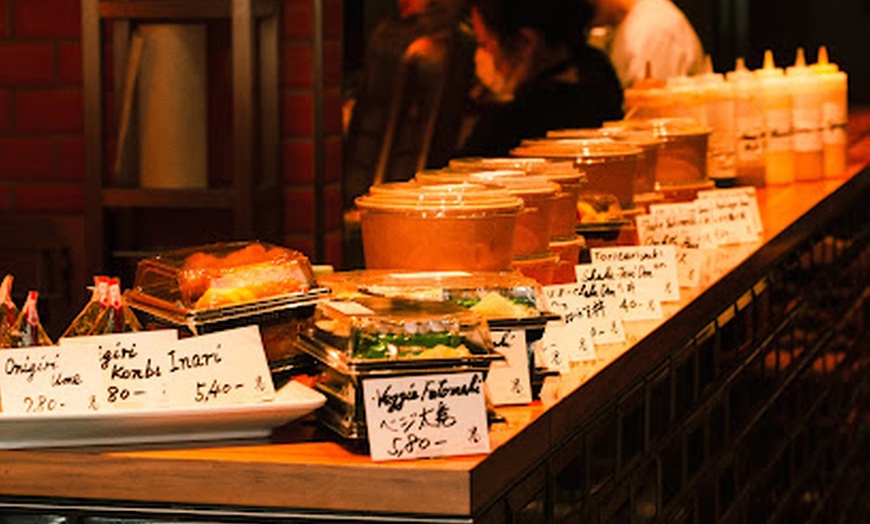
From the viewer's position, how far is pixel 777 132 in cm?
445

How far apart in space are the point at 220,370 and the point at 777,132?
2.97 metres

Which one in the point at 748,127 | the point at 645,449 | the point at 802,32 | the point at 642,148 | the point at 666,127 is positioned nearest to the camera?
the point at 645,449

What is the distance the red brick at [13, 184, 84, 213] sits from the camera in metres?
4.24

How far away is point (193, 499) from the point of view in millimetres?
1670

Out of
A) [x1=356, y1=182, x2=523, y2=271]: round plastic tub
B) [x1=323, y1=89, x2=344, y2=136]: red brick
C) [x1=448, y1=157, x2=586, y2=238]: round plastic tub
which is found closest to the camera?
[x1=356, y1=182, x2=523, y2=271]: round plastic tub

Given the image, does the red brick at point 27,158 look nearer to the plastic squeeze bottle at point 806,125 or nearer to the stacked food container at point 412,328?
the plastic squeeze bottle at point 806,125

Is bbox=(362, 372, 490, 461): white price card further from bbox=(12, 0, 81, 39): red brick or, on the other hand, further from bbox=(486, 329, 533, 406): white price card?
bbox=(12, 0, 81, 39): red brick

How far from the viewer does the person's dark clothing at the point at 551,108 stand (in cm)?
493

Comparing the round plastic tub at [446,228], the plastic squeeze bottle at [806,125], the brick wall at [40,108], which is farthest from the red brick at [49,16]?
the round plastic tub at [446,228]

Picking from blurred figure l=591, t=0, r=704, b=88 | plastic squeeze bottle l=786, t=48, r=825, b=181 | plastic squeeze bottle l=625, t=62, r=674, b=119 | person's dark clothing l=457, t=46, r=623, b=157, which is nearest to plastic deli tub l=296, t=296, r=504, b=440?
plastic squeeze bottle l=625, t=62, r=674, b=119

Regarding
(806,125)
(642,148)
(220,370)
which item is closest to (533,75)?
(806,125)

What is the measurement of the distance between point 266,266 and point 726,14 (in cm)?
738

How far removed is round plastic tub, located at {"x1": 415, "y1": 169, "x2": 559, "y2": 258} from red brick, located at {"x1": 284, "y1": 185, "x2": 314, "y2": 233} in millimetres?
1660

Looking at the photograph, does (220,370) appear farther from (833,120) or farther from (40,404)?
(833,120)
